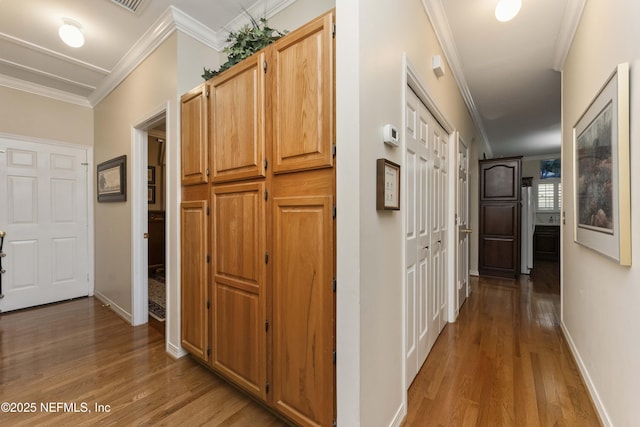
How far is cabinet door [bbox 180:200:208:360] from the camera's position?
79.3 inches

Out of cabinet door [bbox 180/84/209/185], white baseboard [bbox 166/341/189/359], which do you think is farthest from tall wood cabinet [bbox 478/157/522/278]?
white baseboard [bbox 166/341/189/359]

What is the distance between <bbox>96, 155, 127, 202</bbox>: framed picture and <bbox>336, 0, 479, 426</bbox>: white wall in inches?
114

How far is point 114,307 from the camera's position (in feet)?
10.8

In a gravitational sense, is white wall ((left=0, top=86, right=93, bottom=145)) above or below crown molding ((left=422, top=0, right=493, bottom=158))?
below

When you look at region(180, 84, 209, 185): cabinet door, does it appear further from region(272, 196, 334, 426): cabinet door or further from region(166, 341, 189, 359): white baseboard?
region(166, 341, 189, 359): white baseboard

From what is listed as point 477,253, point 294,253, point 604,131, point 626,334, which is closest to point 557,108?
point 477,253

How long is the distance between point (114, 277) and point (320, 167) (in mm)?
3364

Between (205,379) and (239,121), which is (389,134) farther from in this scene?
(205,379)

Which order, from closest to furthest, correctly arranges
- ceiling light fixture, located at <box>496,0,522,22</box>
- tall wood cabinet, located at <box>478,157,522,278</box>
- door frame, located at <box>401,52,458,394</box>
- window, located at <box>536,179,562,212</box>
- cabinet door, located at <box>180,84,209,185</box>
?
door frame, located at <box>401,52,458,394</box> < ceiling light fixture, located at <box>496,0,522,22</box> < cabinet door, located at <box>180,84,209,185</box> < tall wood cabinet, located at <box>478,157,522,278</box> < window, located at <box>536,179,562,212</box>

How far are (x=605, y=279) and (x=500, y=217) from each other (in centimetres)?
356

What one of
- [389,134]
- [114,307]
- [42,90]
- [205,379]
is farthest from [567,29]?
[42,90]

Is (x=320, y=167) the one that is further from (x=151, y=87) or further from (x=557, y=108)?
(x=557, y=108)

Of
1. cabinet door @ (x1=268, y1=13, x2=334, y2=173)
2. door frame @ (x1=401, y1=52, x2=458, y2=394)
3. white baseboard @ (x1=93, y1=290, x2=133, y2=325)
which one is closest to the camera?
cabinet door @ (x1=268, y1=13, x2=334, y2=173)

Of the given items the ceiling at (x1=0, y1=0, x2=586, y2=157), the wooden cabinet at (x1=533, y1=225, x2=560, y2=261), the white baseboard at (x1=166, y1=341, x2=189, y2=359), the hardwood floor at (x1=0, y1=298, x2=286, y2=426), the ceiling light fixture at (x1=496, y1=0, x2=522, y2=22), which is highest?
the ceiling at (x1=0, y1=0, x2=586, y2=157)
